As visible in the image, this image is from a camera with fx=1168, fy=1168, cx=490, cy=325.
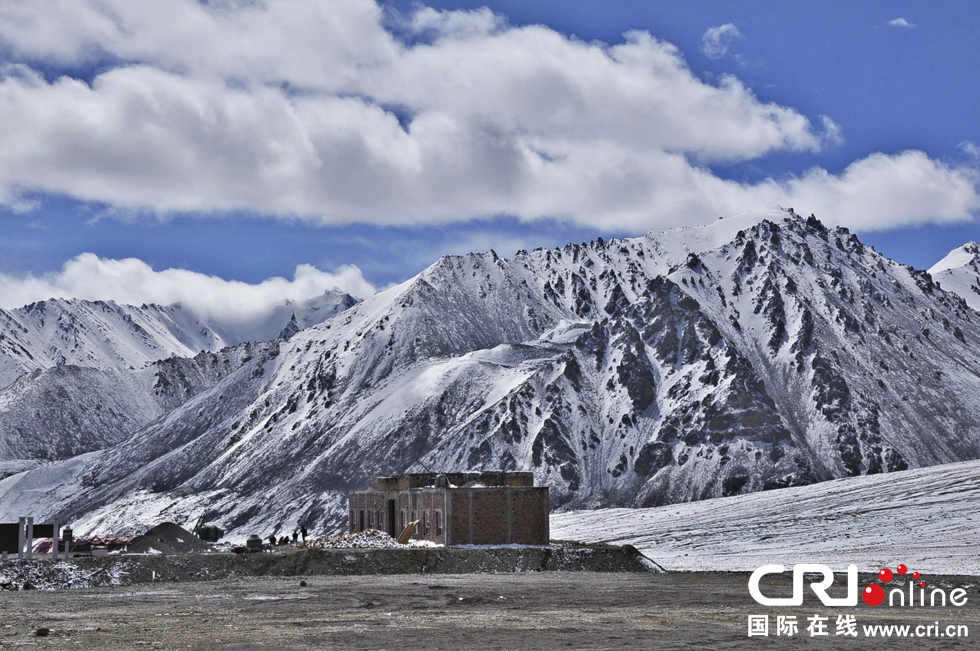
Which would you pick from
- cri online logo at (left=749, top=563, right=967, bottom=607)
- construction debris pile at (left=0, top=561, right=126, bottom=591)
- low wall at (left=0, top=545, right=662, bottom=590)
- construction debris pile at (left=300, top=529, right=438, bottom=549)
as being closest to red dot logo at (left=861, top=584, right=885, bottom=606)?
cri online logo at (left=749, top=563, right=967, bottom=607)

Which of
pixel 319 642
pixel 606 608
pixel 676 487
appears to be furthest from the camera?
pixel 676 487

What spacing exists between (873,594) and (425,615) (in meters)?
24.4

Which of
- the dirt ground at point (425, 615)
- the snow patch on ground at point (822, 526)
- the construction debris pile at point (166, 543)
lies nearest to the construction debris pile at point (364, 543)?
the construction debris pile at point (166, 543)

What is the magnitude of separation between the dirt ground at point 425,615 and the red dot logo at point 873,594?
2.82 metres

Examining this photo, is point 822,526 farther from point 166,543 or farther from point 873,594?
point 166,543

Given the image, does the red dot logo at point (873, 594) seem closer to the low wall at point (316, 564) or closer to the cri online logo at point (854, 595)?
the cri online logo at point (854, 595)

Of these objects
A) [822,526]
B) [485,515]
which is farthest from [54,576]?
[822,526]

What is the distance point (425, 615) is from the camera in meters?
50.1

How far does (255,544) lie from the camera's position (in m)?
87.6

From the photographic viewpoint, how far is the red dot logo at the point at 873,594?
56375mm

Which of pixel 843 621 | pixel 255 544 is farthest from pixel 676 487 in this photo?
pixel 843 621

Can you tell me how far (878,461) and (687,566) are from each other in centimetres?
10749

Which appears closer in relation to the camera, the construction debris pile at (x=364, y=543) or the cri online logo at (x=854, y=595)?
the cri online logo at (x=854, y=595)

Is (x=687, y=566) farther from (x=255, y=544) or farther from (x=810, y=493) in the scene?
(x=810, y=493)
